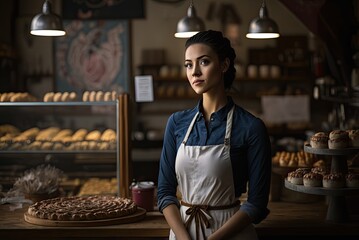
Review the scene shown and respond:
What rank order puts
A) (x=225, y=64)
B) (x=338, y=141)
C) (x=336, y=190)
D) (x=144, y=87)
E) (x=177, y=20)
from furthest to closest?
(x=177, y=20)
(x=144, y=87)
(x=338, y=141)
(x=336, y=190)
(x=225, y=64)

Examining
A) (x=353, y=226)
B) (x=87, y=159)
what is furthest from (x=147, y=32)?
(x=353, y=226)

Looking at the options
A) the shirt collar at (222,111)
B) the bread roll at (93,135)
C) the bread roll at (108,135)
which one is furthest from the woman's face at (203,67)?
the bread roll at (93,135)

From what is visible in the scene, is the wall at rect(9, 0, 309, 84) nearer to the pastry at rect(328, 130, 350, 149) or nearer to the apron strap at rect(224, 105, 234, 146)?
the pastry at rect(328, 130, 350, 149)

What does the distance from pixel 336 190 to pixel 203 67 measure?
1.02 meters

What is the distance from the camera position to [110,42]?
9148mm

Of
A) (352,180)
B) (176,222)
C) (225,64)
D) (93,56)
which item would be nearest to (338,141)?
(352,180)

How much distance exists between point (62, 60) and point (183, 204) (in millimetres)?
6403

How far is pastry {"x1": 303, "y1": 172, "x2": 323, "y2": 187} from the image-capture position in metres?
3.43

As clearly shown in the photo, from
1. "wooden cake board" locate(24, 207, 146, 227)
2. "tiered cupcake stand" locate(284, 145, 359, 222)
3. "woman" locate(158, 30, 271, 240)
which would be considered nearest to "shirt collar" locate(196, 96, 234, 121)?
"woman" locate(158, 30, 271, 240)

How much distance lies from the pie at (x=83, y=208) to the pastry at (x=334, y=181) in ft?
3.74

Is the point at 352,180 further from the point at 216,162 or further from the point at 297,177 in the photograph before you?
the point at 216,162

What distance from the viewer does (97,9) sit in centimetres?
895

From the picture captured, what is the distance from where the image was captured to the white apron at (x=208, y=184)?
302cm

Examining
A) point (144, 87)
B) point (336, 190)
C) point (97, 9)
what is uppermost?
point (97, 9)
